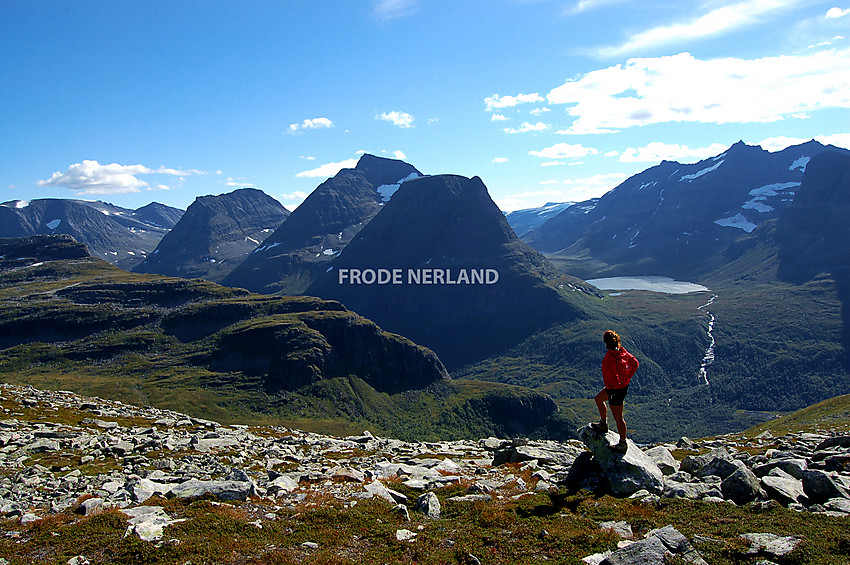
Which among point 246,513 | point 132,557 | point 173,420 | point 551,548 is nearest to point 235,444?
point 173,420

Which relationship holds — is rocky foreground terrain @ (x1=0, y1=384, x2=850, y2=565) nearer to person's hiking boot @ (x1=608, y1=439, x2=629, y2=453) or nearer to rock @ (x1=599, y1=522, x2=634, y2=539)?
rock @ (x1=599, y1=522, x2=634, y2=539)

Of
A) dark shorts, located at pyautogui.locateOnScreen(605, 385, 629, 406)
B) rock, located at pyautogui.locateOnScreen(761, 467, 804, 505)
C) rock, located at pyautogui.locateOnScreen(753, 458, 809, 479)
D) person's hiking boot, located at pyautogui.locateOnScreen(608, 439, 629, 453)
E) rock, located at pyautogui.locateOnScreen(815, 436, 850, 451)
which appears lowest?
rock, located at pyautogui.locateOnScreen(815, 436, 850, 451)

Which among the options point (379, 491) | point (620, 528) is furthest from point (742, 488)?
point (379, 491)

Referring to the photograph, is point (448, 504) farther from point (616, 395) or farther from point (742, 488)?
point (742, 488)

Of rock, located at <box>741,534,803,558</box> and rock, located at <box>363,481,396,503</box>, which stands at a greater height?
rock, located at <box>741,534,803,558</box>

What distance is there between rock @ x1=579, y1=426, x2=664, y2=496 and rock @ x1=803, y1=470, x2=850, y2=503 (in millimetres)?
6086

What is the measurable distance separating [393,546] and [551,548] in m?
→ 6.06

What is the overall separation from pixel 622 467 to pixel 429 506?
10.2 metres

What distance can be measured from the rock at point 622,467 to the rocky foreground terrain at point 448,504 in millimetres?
68

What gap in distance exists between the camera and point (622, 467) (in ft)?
82.4

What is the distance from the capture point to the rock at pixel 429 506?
22781 millimetres

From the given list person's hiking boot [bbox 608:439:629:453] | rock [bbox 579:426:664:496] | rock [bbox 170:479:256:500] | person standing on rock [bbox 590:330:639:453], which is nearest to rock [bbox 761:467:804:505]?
rock [bbox 579:426:664:496]

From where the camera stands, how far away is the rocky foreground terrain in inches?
696

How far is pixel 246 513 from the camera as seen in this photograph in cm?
2278
